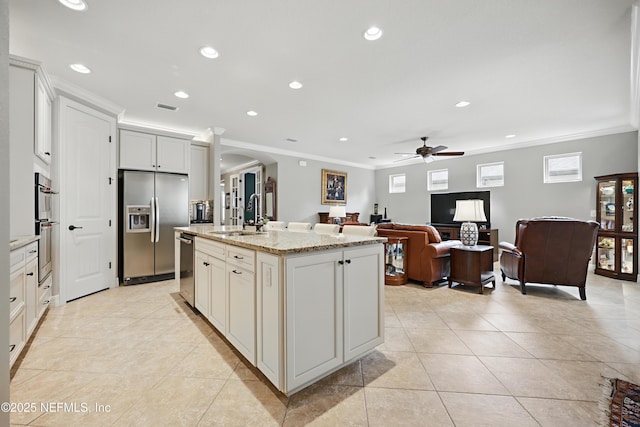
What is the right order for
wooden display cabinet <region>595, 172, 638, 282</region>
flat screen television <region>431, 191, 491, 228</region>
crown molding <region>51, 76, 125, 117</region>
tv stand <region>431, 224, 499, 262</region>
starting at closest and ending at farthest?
crown molding <region>51, 76, 125, 117</region>
wooden display cabinet <region>595, 172, 638, 282</region>
tv stand <region>431, 224, 499, 262</region>
flat screen television <region>431, 191, 491, 228</region>

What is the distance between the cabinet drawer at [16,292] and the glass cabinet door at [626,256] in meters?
7.43

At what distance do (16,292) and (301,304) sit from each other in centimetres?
208

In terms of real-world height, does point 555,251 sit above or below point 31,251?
below

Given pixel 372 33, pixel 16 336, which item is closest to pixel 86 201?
pixel 16 336

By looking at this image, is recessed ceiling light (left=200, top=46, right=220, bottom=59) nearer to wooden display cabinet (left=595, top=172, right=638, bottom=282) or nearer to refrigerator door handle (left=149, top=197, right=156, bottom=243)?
refrigerator door handle (left=149, top=197, right=156, bottom=243)

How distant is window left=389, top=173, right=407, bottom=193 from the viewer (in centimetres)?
831

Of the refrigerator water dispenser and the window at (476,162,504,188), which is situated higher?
the window at (476,162,504,188)

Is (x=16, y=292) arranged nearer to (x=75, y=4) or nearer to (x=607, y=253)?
(x=75, y=4)

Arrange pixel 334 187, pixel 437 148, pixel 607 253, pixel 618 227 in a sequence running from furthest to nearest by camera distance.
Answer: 1. pixel 334 187
2. pixel 437 148
3. pixel 607 253
4. pixel 618 227

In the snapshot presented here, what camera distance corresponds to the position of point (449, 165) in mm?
7199

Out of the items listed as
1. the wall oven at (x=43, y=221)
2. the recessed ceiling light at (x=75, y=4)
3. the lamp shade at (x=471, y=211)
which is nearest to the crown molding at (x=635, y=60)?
the lamp shade at (x=471, y=211)

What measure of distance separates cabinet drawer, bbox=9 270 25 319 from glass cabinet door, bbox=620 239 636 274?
743cm

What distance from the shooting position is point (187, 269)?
9.96 feet

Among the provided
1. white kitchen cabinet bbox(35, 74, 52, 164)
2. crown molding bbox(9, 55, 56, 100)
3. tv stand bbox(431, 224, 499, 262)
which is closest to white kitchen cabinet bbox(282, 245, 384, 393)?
white kitchen cabinet bbox(35, 74, 52, 164)
